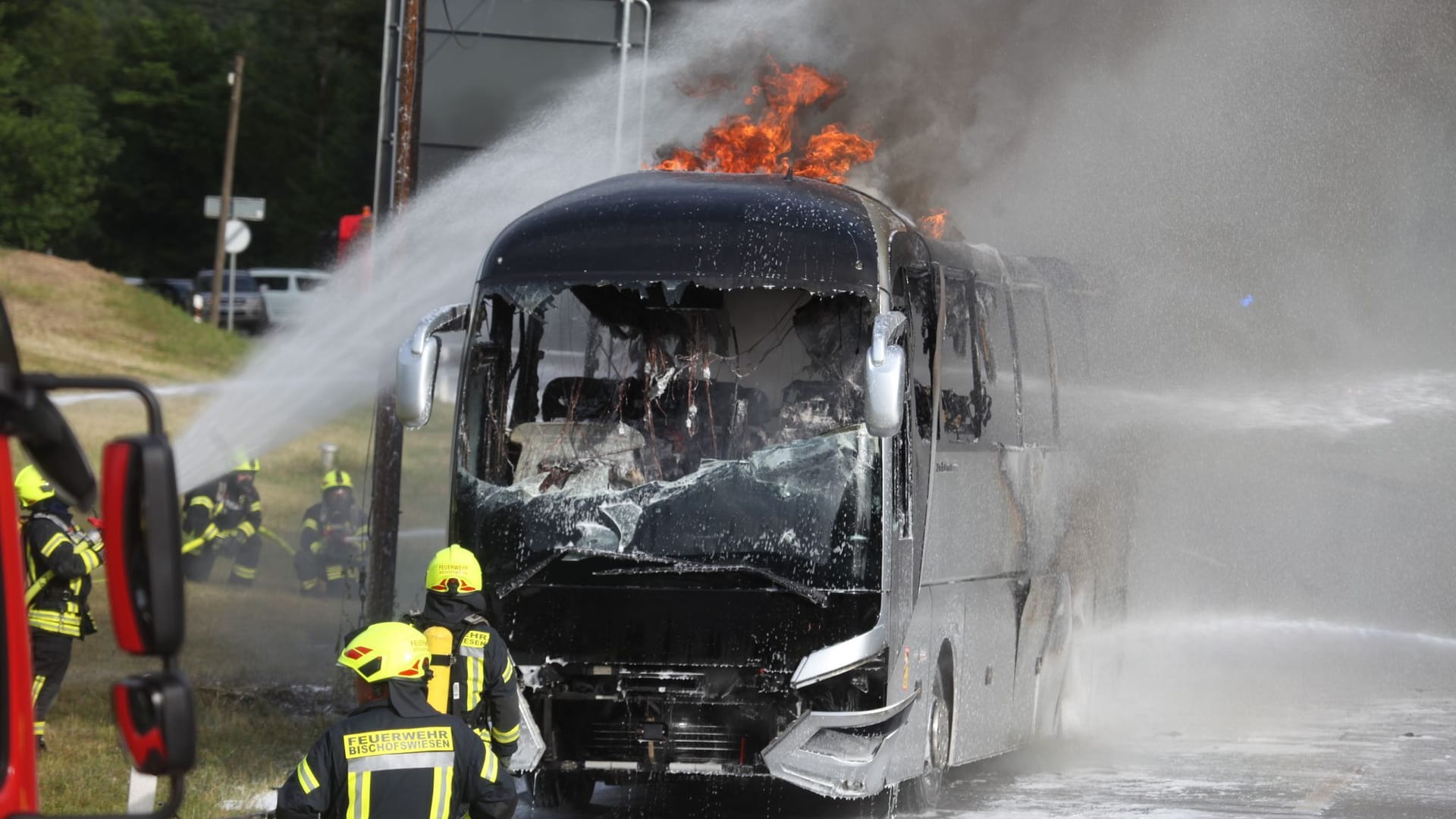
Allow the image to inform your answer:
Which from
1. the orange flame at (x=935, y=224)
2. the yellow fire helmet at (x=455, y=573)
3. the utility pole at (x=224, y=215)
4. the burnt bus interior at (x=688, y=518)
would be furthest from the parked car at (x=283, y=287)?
the yellow fire helmet at (x=455, y=573)

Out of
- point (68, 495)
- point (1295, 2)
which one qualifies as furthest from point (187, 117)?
point (68, 495)

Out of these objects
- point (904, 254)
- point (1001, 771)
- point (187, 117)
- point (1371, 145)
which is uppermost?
point (187, 117)

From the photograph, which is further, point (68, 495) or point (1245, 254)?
point (1245, 254)

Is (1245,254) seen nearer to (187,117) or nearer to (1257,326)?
(1257,326)

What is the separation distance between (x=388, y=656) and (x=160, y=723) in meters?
2.27

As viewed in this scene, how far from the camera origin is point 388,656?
5652mm

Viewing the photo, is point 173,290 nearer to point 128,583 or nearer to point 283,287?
point 283,287

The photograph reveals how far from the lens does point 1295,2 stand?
807 inches

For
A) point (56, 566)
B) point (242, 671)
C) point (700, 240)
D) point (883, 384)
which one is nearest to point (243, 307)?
point (242, 671)

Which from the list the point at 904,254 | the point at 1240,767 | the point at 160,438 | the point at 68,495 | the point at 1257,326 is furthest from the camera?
the point at 1257,326

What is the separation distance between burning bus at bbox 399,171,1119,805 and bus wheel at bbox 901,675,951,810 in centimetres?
3

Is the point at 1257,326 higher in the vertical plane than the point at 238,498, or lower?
higher

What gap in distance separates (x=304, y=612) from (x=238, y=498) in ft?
5.64

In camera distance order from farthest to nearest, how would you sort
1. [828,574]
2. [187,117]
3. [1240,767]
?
[187,117], [1240,767], [828,574]
